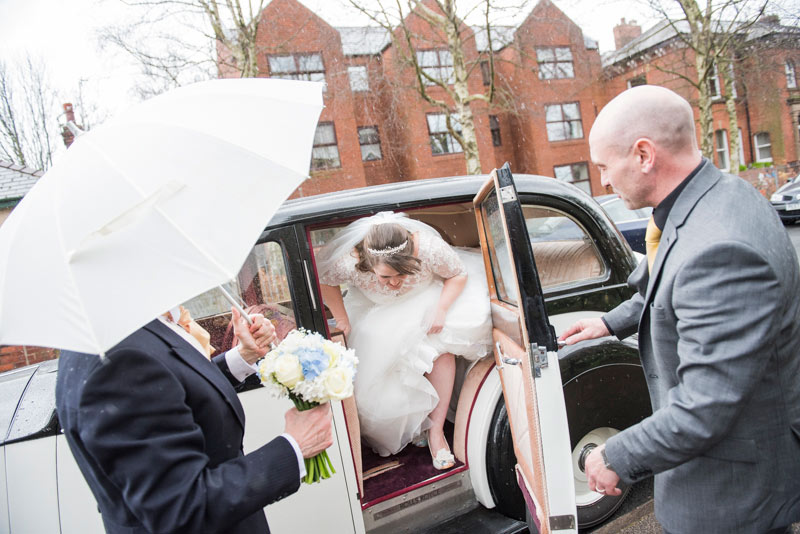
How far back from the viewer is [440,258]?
295 centimetres

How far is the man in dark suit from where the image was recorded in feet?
3.76

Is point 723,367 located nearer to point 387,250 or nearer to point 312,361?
point 312,361

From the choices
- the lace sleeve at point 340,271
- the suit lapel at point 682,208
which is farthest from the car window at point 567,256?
the suit lapel at point 682,208

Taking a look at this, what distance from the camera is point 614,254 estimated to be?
289cm

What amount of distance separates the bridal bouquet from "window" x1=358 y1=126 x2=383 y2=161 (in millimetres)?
19768

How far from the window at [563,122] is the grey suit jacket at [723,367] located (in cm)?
2384

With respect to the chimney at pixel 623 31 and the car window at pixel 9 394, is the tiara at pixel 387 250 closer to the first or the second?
the car window at pixel 9 394

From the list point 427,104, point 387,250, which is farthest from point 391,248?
point 427,104

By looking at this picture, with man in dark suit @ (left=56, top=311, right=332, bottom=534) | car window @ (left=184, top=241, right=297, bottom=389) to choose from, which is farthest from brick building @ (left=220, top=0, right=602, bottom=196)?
man in dark suit @ (left=56, top=311, right=332, bottom=534)

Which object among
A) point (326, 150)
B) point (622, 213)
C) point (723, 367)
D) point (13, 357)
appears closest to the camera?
point (723, 367)

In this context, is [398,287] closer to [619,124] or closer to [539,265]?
[539,265]

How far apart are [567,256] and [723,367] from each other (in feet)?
6.18

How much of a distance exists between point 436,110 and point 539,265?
19344 mm

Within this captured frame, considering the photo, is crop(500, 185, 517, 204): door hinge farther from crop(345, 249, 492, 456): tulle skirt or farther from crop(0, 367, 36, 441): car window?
crop(0, 367, 36, 441): car window
